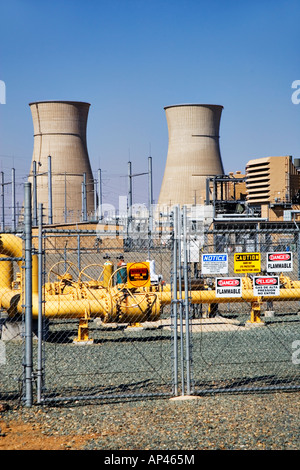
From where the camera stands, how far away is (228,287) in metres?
4.81

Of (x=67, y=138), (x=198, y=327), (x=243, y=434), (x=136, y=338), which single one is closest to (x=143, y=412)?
(x=243, y=434)

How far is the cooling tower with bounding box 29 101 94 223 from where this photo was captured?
98.0 ft

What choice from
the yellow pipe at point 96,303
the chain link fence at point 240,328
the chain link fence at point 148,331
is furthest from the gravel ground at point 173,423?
the yellow pipe at point 96,303

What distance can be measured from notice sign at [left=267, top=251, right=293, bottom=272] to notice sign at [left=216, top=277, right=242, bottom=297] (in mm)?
376

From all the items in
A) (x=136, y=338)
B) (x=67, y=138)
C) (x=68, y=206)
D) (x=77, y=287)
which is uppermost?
(x=67, y=138)

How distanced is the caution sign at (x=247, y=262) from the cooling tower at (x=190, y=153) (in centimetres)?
2390

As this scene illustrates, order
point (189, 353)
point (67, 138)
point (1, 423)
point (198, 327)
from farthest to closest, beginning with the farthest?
point (67, 138) → point (198, 327) → point (189, 353) → point (1, 423)

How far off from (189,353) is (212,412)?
530 mm

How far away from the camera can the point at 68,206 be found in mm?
32219

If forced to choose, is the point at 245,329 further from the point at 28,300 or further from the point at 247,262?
the point at 28,300

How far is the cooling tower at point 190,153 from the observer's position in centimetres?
2909

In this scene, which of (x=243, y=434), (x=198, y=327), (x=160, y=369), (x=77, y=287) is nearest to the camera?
(x=243, y=434)

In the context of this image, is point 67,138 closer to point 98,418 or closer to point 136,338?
point 136,338

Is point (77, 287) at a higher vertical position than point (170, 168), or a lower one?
lower
